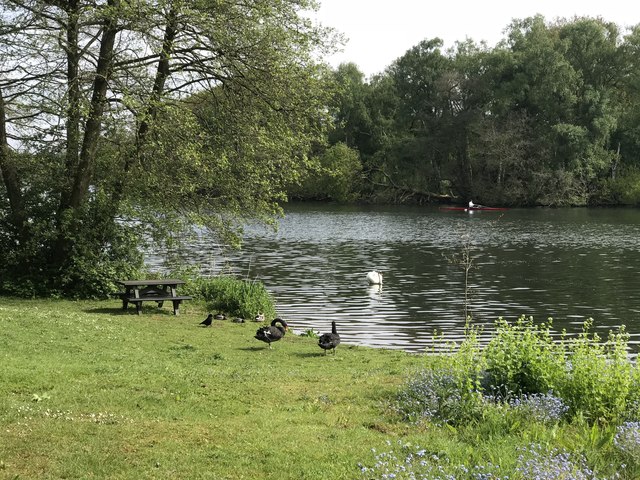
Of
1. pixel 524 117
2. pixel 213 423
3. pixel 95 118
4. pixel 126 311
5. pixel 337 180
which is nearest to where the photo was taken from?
pixel 213 423

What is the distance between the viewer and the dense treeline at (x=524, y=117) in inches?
3260

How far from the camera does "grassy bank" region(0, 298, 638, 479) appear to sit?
265 inches

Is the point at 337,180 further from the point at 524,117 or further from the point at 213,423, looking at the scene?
the point at 213,423

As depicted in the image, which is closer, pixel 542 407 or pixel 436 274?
pixel 542 407

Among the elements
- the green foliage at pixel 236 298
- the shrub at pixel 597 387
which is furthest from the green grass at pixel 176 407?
the green foliage at pixel 236 298

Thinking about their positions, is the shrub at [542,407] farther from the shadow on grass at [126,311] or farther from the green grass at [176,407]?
the shadow on grass at [126,311]

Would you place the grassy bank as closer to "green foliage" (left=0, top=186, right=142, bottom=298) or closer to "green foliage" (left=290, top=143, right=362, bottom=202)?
"green foliage" (left=0, top=186, right=142, bottom=298)

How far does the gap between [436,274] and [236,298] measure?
50.2 feet

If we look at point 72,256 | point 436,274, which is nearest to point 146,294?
point 72,256

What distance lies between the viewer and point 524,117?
85.2 metres

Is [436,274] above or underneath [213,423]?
underneath

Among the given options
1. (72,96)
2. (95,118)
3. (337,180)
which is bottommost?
(337,180)

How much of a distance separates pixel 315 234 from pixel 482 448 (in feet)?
162

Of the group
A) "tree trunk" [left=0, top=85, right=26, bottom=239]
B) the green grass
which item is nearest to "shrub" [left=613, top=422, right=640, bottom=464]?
the green grass
